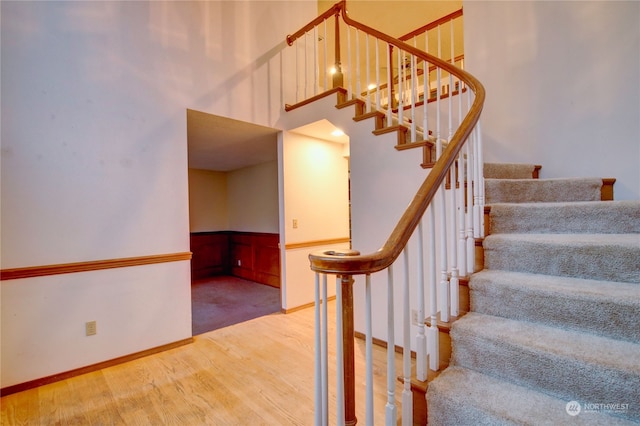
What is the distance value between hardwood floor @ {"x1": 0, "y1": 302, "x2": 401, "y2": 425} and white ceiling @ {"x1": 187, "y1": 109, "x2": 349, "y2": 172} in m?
2.19

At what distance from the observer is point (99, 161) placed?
2268 millimetres

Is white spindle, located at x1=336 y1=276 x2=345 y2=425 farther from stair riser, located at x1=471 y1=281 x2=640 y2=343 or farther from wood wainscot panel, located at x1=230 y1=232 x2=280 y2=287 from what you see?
wood wainscot panel, located at x1=230 y1=232 x2=280 y2=287

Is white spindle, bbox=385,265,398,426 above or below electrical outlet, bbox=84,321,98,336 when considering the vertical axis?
above

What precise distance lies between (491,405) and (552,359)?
11.4 inches

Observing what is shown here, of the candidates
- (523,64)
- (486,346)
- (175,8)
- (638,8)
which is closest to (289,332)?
(486,346)

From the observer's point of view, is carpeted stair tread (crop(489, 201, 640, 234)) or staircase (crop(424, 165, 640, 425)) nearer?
staircase (crop(424, 165, 640, 425))

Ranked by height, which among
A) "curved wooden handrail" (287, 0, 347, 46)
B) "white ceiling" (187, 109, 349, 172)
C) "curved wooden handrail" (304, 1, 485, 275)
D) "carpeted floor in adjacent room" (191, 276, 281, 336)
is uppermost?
"curved wooden handrail" (287, 0, 347, 46)

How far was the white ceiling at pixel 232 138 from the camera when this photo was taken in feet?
10.2

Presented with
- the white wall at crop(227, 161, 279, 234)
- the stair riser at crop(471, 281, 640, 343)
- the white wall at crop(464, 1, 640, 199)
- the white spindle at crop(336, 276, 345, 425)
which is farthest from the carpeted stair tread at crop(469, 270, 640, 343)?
the white wall at crop(227, 161, 279, 234)

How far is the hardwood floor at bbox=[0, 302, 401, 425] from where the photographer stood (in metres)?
1.72

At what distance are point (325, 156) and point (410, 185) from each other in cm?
177

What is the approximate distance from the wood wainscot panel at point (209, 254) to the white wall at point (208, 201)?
15cm

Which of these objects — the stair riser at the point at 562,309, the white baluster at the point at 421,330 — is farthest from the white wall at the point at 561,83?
the white baluster at the point at 421,330

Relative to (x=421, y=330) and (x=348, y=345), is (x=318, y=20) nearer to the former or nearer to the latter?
(x=421, y=330)
